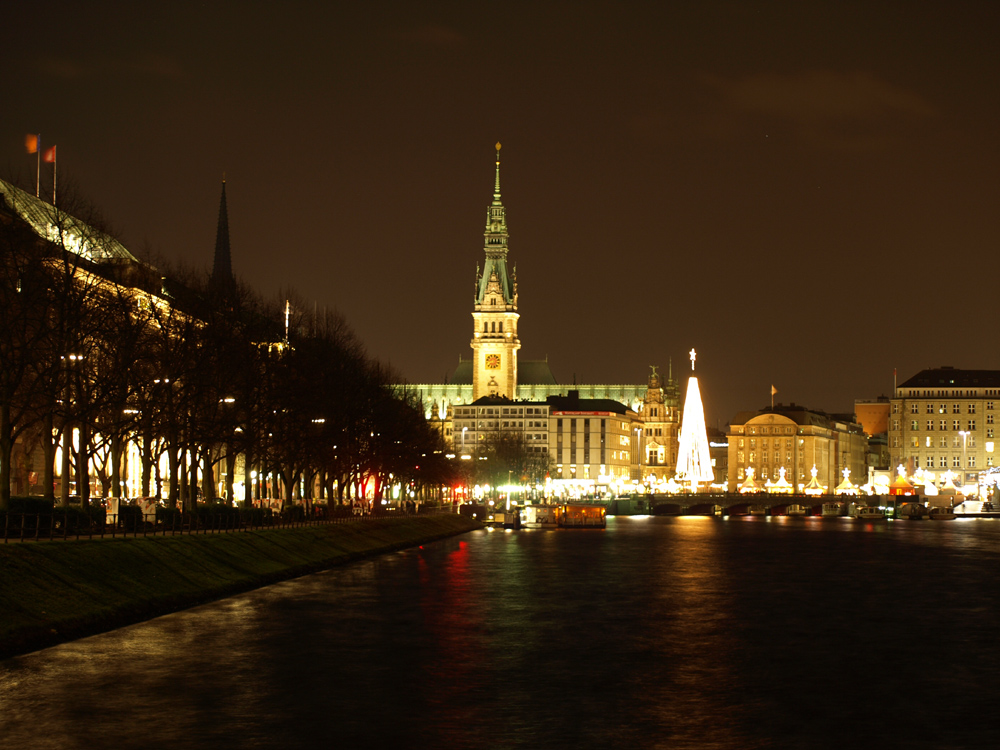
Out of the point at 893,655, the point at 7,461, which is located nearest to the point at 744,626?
the point at 893,655

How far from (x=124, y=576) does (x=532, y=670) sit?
1966 cm

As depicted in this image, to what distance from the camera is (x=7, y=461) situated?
6594cm

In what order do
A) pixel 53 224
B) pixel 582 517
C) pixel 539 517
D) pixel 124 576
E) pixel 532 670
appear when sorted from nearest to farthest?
pixel 532 670
pixel 124 576
pixel 53 224
pixel 582 517
pixel 539 517

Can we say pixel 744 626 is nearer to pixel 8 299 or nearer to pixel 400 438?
pixel 8 299

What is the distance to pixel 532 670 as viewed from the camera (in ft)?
136

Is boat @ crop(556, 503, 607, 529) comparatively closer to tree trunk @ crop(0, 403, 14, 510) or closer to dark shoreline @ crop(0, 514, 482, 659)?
dark shoreline @ crop(0, 514, 482, 659)

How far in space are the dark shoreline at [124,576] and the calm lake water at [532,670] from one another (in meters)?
1.22

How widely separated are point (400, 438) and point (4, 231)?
246 feet

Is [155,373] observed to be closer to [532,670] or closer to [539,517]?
[532,670]

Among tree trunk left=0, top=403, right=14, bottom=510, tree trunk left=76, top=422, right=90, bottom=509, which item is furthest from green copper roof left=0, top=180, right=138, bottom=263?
tree trunk left=76, top=422, right=90, bottom=509

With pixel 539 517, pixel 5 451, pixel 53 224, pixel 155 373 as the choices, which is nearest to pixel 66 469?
pixel 5 451

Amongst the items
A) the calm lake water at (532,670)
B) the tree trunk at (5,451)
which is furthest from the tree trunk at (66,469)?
the calm lake water at (532,670)

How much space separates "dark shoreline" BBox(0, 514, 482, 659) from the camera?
44688mm

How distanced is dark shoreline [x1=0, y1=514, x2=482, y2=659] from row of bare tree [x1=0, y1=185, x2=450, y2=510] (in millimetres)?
7954
